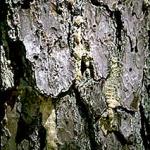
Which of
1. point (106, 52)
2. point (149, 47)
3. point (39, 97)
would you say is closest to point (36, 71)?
point (39, 97)

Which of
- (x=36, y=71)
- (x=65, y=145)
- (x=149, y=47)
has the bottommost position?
(x=65, y=145)

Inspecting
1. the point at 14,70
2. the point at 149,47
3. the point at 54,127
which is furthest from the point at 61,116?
the point at 149,47

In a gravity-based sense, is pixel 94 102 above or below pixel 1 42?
below

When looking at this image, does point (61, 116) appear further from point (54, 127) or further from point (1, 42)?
point (1, 42)

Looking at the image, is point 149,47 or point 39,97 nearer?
point 39,97
